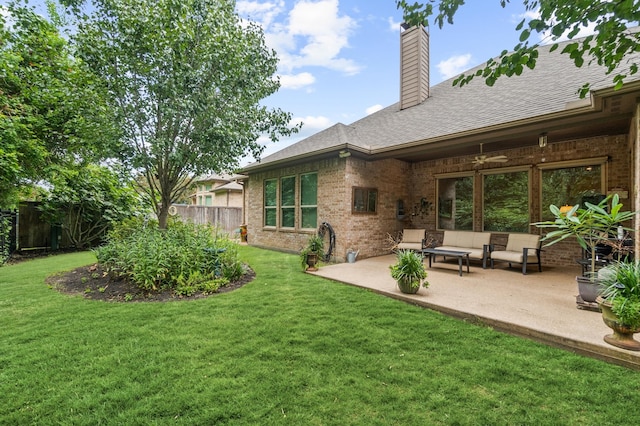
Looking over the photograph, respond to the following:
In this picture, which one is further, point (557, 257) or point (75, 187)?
point (75, 187)

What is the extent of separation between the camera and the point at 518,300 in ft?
13.3

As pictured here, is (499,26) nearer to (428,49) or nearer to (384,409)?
(384,409)

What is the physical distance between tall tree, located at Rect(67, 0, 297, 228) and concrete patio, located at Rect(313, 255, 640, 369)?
3.60 metres

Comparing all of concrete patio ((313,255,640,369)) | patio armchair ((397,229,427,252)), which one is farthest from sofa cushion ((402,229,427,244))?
concrete patio ((313,255,640,369))

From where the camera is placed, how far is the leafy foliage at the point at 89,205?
28.4 ft

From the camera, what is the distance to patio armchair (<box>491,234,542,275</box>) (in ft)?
19.7

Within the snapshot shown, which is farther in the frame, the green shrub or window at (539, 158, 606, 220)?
window at (539, 158, 606, 220)

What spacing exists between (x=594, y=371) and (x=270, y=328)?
9.81 feet

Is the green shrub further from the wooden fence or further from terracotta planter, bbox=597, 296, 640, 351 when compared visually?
terracotta planter, bbox=597, 296, 640, 351

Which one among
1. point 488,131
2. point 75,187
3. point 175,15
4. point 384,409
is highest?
point 175,15

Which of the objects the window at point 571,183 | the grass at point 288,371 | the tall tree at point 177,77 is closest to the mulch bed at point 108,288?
the grass at point 288,371

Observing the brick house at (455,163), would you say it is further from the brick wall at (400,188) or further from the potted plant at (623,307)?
the potted plant at (623,307)

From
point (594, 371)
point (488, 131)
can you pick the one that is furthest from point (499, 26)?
point (594, 371)

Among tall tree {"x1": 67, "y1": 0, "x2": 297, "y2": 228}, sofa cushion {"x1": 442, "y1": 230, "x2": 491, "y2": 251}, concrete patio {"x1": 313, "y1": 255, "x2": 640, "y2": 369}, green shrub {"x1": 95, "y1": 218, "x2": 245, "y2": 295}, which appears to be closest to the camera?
concrete patio {"x1": 313, "y1": 255, "x2": 640, "y2": 369}
